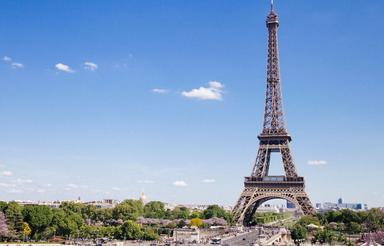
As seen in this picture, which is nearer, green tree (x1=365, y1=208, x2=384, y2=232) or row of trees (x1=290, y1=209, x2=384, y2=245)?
row of trees (x1=290, y1=209, x2=384, y2=245)

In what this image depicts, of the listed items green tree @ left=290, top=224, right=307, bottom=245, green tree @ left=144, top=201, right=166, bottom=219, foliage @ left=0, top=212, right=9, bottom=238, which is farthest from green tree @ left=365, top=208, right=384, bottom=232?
foliage @ left=0, top=212, right=9, bottom=238

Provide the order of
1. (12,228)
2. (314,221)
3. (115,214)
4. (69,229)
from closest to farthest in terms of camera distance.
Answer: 1. (12,228)
2. (69,229)
3. (314,221)
4. (115,214)

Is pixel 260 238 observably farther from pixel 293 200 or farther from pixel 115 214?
pixel 115 214

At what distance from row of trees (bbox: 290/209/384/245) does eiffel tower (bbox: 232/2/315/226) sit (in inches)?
128

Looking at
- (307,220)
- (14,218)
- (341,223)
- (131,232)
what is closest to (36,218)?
(14,218)

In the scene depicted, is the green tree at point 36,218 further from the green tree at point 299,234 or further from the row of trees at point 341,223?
the row of trees at point 341,223

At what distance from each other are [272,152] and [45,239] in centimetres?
3926

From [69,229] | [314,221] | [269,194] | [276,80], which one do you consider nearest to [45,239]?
[69,229]

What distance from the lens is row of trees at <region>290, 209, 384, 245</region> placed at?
68562 mm

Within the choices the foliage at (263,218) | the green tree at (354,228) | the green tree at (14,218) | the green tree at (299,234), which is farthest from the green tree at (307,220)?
the foliage at (263,218)

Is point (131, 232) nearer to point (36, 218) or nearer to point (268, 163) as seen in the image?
point (36, 218)

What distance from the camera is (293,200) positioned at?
7588 cm

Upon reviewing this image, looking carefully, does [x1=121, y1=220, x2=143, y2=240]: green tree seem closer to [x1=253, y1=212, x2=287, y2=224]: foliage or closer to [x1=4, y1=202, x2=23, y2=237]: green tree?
[x1=4, y1=202, x2=23, y2=237]: green tree

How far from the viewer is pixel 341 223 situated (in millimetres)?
81000
